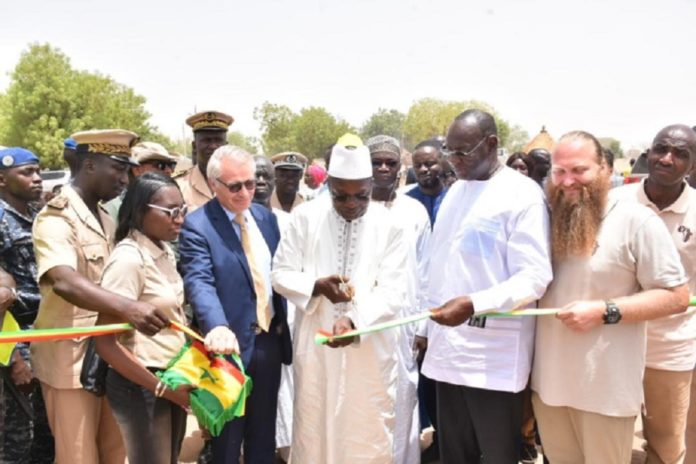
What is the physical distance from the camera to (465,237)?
299 centimetres

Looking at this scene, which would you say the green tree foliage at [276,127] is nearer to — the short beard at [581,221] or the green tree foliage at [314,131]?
the green tree foliage at [314,131]

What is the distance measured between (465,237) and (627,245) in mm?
775

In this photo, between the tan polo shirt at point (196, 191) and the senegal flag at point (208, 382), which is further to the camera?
the tan polo shirt at point (196, 191)

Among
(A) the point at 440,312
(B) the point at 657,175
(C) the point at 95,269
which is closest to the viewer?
(A) the point at 440,312

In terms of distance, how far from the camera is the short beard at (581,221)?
271 cm

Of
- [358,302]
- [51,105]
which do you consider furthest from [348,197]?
[51,105]

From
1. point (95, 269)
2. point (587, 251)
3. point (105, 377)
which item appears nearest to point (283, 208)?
point (95, 269)

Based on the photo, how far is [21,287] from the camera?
3.64 meters

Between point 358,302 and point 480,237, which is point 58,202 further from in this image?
point 480,237

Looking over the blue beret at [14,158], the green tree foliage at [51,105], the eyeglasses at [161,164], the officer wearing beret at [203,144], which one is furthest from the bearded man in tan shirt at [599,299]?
the green tree foliage at [51,105]

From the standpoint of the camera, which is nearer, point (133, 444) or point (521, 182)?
point (133, 444)

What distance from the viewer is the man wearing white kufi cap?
3.25 meters

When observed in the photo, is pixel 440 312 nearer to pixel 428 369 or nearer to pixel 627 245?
pixel 428 369

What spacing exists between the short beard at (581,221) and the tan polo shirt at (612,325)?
39 mm
